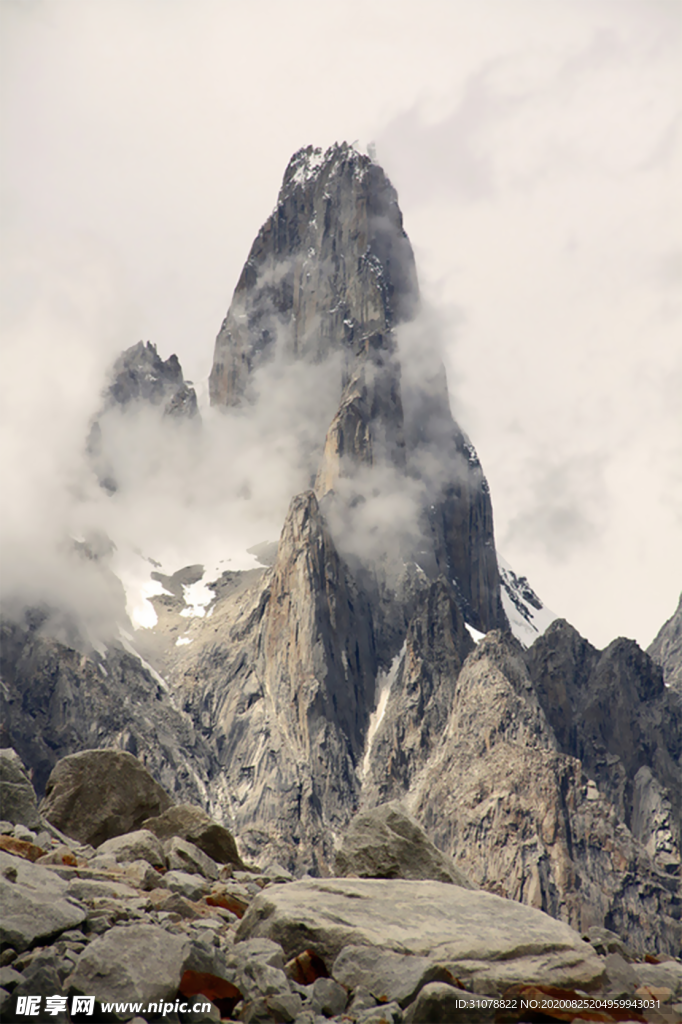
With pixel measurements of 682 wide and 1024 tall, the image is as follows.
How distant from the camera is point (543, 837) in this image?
6516 inches

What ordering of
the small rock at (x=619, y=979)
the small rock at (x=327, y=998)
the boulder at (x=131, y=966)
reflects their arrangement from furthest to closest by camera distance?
the small rock at (x=619, y=979)
the small rock at (x=327, y=998)
the boulder at (x=131, y=966)

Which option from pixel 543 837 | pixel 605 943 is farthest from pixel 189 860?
pixel 543 837

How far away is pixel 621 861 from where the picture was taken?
163875mm

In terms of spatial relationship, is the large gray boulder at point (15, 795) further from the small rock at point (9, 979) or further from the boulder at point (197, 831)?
the small rock at point (9, 979)

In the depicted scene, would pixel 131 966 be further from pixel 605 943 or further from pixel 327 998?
pixel 605 943

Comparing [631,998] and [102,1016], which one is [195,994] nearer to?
[102,1016]

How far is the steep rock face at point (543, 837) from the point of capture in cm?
15600

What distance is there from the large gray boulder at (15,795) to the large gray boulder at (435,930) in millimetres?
7618

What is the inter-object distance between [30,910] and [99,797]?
11.8 meters

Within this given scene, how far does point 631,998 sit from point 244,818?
191750 millimetres

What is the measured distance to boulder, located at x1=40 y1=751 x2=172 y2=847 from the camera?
23.7 m

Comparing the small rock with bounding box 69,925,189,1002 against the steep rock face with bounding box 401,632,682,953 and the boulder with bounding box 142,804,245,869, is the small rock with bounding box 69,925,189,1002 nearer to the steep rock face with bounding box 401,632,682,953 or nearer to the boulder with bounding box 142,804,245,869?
the boulder with bounding box 142,804,245,869

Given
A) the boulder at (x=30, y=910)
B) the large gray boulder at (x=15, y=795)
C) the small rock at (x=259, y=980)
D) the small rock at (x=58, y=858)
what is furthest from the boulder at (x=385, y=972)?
the large gray boulder at (x=15, y=795)

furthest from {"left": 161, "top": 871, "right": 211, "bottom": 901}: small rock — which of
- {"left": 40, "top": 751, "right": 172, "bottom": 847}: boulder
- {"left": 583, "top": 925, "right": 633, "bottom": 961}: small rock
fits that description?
{"left": 583, "top": 925, "right": 633, "bottom": 961}: small rock
